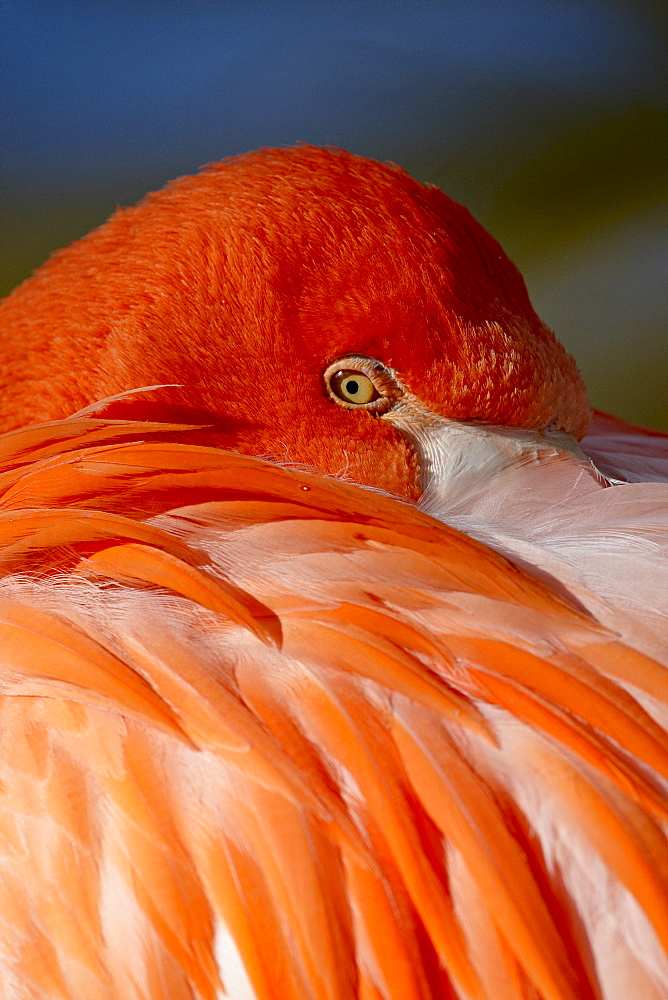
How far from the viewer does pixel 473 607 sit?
641 mm

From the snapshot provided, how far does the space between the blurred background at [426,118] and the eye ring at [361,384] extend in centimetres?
132

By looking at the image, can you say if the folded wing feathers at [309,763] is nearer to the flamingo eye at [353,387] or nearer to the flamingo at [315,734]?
the flamingo at [315,734]

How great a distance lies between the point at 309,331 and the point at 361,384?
0.27 feet

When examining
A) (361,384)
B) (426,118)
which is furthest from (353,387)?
(426,118)

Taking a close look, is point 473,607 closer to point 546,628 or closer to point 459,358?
point 546,628

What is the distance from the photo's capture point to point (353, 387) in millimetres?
1041

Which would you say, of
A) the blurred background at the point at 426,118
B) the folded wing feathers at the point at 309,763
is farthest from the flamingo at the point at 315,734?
the blurred background at the point at 426,118

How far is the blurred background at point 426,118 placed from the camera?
2.01m

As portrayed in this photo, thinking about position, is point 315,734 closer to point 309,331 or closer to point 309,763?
point 309,763

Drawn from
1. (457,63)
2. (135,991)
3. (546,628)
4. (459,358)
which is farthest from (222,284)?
(457,63)

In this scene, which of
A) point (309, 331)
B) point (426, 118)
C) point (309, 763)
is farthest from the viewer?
point (426, 118)

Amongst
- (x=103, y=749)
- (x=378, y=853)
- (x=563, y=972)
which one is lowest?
(x=563, y=972)

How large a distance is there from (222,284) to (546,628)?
1.89ft

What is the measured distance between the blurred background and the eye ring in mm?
1315
